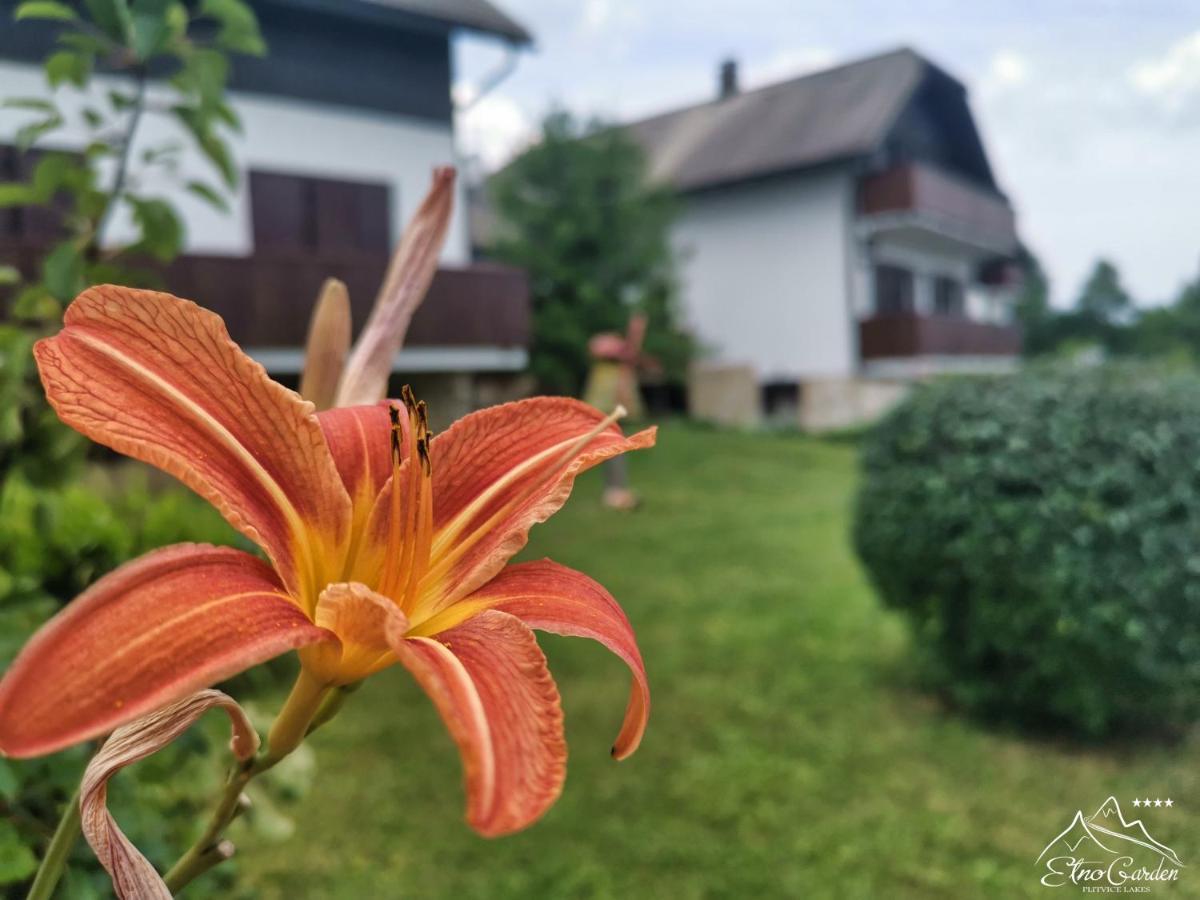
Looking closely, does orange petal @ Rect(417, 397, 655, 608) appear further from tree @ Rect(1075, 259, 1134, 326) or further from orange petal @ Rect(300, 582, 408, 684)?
tree @ Rect(1075, 259, 1134, 326)

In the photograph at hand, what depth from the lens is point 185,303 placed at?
1.19 ft

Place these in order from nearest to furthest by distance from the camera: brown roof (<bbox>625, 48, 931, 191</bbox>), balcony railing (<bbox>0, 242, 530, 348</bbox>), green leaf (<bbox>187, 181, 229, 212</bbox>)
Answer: green leaf (<bbox>187, 181, 229, 212</bbox>), balcony railing (<bbox>0, 242, 530, 348</bbox>), brown roof (<bbox>625, 48, 931, 191</bbox>)

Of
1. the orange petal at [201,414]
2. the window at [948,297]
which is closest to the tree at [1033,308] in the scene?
the window at [948,297]

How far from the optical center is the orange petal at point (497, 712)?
279mm

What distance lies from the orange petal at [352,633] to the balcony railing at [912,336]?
1233 cm

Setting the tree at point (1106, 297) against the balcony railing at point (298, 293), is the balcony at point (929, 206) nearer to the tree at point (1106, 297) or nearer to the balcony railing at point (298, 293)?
the tree at point (1106, 297)

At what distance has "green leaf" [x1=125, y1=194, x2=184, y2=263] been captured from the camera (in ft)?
3.47

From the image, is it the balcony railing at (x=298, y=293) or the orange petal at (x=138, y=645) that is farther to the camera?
the balcony railing at (x=298, y=293)

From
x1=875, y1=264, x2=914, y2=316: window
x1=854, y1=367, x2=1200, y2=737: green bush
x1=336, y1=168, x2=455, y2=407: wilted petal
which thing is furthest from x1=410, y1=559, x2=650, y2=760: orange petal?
x1=875, y1=264, x2=914, y2=316: window

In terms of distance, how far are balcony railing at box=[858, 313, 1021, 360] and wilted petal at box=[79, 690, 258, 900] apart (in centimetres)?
1236

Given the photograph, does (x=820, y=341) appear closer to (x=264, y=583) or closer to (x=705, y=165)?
(x=705, y=165)

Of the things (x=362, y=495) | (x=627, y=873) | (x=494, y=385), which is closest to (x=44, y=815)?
(x=362, y=495)

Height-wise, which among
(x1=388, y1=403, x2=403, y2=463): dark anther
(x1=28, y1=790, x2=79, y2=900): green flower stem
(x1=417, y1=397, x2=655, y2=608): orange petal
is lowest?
(x1=28, y1=790, x2=79, y2=900): green flower stem

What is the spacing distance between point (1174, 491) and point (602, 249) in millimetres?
8964
